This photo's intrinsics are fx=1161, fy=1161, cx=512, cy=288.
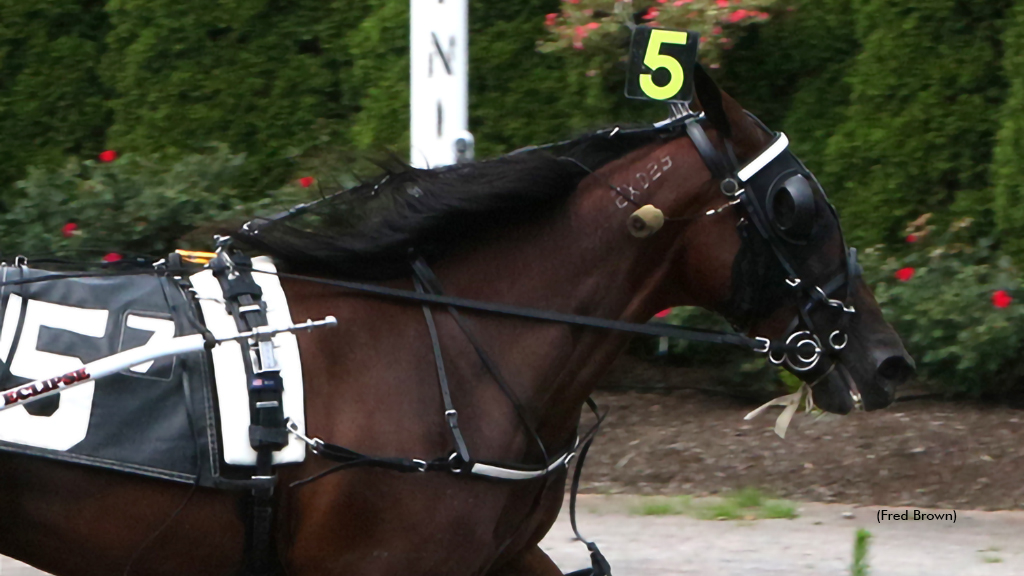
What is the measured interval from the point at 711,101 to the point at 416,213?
0.80 meters

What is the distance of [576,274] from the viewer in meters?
2.93

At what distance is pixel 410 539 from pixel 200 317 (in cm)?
71

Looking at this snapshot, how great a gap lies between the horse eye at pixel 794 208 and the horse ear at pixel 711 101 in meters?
0.22

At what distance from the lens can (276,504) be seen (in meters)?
2.64

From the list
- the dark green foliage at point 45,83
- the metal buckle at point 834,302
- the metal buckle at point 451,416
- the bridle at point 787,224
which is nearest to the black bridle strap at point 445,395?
the metal buckle at point 451,416

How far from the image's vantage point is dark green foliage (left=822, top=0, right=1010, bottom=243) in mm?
6238

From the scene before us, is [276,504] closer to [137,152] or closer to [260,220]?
[260,220]

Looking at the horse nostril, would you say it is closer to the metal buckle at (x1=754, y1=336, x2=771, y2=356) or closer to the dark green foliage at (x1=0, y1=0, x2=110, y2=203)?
the metal buckle at (x1=754, y1=336, x2=771, y2=356)

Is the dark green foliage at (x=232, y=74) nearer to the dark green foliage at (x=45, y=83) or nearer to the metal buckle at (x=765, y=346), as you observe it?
the dark green foliage at (x=45, y=83)

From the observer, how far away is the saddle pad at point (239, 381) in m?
2.58

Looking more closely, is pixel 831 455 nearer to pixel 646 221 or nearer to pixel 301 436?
pixel 646 221

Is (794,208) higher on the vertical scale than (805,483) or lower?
higher

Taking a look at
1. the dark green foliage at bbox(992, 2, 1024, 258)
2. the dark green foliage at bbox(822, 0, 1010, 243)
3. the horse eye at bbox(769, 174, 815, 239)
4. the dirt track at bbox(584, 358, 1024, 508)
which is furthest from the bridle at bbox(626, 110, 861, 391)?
the dark green foliage at bbox(822, 0, 1010, 243)

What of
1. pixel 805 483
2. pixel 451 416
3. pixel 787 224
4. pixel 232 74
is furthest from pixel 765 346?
pixel 232 74
